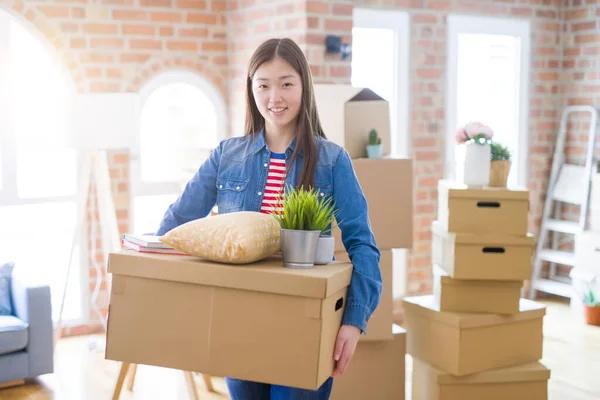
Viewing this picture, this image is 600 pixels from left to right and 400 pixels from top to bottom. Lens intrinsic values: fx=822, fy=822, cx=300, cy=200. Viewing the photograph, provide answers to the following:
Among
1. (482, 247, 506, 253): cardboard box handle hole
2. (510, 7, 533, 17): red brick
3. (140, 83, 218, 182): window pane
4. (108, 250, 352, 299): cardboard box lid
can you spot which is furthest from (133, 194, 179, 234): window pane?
(108, 250, 352, 299): cardboard box lid

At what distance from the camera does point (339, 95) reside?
356 cm

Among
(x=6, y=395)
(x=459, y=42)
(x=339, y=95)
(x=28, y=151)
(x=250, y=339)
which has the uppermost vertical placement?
(x=459, y=42)

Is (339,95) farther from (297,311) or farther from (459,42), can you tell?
(459,42)

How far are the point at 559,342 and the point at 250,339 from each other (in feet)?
12.0

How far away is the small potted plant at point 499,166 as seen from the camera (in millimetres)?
3742

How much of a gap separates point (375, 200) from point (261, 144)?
1.59 meters

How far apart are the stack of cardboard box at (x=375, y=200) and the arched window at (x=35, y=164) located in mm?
1918

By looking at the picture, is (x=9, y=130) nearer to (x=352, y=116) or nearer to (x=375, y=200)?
(x=352, y=116)

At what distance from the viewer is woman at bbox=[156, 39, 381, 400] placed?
1.95m

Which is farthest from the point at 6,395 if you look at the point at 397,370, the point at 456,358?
the point at 456,358

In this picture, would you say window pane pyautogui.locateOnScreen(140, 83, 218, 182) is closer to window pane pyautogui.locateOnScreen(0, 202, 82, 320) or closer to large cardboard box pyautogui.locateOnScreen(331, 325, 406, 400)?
window pane pyautogui.locateOnScreen(0, 202, 82, 320)

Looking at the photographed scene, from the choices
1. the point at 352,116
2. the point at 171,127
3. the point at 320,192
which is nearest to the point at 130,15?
the point at 171,127

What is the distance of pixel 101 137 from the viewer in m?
4.38

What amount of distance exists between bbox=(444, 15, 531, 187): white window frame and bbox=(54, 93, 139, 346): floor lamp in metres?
2.19
